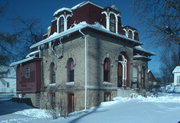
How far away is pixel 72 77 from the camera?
1616cm

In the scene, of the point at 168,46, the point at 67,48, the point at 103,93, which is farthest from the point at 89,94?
the point at 168,46

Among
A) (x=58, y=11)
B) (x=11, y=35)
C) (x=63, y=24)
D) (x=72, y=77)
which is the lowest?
(x=72, y=77)

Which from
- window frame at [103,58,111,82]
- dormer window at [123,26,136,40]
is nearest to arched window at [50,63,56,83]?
window frame at [103,58,111,82]

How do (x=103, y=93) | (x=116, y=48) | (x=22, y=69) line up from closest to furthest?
(x=103, y=93) < (x=116, y=48) < (x=22, y=69)

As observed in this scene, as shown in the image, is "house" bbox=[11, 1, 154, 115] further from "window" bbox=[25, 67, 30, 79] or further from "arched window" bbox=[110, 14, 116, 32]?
"window" bbox=[25, 67, 30, 79]

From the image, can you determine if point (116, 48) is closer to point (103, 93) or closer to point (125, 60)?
point (125, 60)

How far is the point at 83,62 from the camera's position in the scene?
14.6 metres

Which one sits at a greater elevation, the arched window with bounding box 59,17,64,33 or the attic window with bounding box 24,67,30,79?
the arched window with bounding box 59,17,64,33

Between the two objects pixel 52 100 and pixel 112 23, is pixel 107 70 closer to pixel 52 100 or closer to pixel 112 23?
pixel 112 23

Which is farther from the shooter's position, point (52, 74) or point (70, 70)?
point (52, 74)

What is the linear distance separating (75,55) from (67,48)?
4.26 ft

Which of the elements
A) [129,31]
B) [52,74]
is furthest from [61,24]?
[129,31]

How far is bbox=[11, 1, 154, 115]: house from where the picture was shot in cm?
1471

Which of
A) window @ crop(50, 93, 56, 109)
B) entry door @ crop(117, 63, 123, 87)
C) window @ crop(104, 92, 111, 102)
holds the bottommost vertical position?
window @ crop(50, 93, 56, 109)
